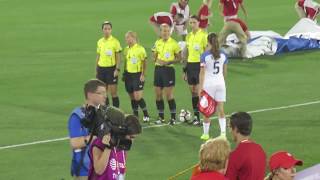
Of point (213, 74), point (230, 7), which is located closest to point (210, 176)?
point (213, 74)

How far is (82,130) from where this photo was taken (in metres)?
9.24

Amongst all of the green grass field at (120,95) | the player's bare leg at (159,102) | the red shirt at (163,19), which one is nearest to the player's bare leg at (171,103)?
the player's bare leg at (159,102)

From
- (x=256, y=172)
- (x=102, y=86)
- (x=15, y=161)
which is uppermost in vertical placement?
(x=102, y=86)

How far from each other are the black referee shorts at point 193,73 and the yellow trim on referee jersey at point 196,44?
112 mm

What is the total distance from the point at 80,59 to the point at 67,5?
53.4 feet

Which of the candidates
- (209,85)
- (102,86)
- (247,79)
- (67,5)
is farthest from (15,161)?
(67,5)

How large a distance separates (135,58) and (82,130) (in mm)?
8372

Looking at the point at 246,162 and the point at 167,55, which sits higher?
the point at 167,55

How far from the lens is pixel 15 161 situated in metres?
14.8

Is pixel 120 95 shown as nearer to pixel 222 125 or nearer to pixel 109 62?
pixel 109 62

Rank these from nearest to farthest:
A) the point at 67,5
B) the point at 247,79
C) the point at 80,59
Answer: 1. the point at 247,79
2. the point at 80,59
3. the point at 67,5

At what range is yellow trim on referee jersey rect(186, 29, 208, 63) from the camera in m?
18.2

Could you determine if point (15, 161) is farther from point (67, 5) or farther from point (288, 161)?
point (67, 5)

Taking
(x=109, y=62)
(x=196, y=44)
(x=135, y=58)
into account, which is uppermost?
(x=196, y=44)
